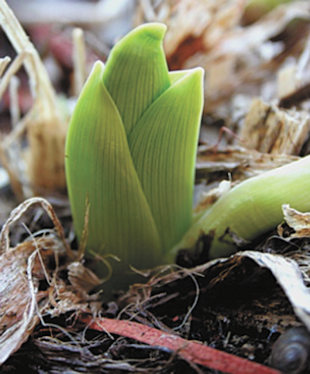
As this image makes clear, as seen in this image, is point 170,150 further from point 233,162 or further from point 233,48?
point 233,48

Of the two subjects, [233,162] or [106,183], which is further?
[233,162]

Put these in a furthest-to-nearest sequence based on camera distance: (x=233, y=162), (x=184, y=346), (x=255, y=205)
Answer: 1. (x=233, y=162)
2. (x=255, y=205)
3. (x=184, y=346)

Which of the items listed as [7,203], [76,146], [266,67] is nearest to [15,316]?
[76,146]

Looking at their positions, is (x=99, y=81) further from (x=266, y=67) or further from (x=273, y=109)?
(x=266, y=67)

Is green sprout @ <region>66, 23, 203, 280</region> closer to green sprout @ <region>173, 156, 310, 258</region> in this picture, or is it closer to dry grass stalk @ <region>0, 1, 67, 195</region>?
green sprout @ <region>173, 156, 310, 258</region>

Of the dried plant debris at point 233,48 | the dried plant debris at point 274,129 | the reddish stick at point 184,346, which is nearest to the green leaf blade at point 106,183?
the reddish stick at point 184,346

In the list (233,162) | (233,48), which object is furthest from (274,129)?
(233,48)

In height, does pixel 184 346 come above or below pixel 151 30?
below
